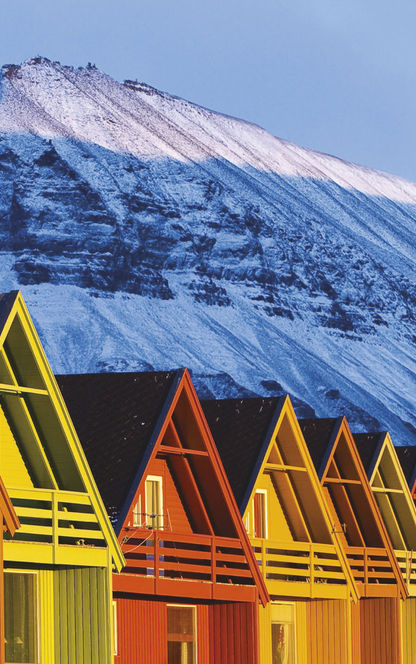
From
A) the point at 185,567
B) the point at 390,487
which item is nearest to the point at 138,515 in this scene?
the point at 185,567

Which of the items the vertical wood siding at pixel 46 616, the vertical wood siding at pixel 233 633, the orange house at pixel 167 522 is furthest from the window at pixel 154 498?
the vertical wood siding at pixel 46 616

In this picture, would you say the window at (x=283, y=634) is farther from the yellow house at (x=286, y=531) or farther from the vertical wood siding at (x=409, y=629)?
the vertical wood siding at (x=409, y=629)

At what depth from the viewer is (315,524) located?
3578 cm

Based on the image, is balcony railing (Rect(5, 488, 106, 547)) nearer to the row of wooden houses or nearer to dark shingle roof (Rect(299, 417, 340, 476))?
the row of wooden houses

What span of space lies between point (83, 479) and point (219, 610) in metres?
9.34

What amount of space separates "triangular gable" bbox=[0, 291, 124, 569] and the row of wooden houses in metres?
0.03

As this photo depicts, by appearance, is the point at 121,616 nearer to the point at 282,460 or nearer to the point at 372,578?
the point at 282,460

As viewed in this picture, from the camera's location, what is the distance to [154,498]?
31.0 m

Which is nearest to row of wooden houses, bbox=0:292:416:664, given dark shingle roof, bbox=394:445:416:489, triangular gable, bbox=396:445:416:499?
triangular gable, bbox=396:445:416:499

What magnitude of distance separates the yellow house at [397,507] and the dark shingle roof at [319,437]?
2625mm

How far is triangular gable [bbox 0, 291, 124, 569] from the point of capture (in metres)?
24.1

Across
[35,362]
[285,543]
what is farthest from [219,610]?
[35,362]

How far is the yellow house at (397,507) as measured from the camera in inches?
1582

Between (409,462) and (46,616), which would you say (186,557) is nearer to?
(46,616)
